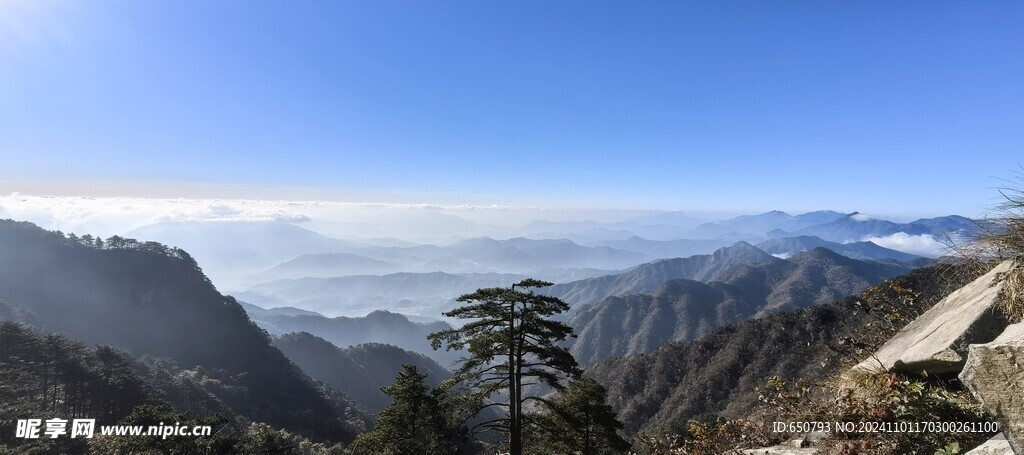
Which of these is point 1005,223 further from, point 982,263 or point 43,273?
point 43,273

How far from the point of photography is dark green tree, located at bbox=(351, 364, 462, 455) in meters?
16.5

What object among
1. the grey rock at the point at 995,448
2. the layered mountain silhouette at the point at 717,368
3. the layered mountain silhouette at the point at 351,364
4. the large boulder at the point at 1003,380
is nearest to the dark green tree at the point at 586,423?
the grey rock at the point at 995,448

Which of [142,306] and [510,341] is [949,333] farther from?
[142,306]

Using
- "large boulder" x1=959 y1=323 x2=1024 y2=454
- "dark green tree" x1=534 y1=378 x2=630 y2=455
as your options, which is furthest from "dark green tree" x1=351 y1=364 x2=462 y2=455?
"large boulder" x1=959 y1=323 x2=1024 y2=454

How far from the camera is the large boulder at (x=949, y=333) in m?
4.51

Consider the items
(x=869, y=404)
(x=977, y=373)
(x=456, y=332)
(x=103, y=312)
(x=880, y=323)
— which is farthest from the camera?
(x=103, y=312)

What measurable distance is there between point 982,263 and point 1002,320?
2.12 meters

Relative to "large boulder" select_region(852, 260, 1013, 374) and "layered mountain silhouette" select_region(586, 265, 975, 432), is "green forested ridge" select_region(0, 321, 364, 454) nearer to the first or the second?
"large boulder" select_region(852, 260, 1013, 374)

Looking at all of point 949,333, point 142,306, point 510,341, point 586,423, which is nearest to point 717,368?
point 586,423

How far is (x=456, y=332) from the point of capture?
12.8 meters

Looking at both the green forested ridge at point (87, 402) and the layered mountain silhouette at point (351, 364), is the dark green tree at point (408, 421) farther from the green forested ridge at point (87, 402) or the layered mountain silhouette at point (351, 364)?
the layered mountain silhouette at point (351, 364)

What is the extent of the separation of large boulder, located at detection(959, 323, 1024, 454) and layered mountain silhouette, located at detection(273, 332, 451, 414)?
161900mm

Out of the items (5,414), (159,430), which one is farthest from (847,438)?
(5,414)

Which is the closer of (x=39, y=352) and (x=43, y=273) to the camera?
(x=39, y=352)
